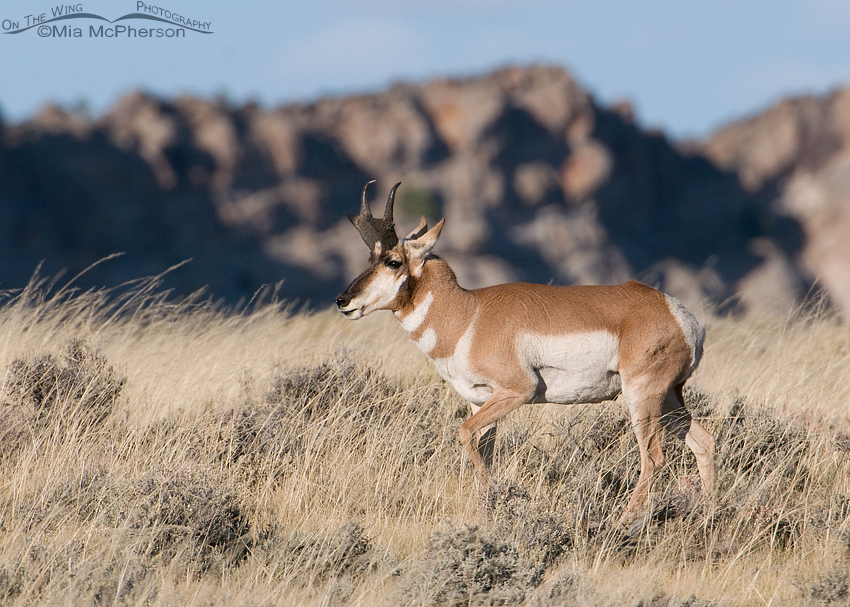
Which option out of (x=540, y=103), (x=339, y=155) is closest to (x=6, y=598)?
(x=339, y=155)

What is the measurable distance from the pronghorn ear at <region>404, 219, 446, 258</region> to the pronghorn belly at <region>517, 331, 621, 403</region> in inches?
40.8

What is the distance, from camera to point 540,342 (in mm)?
6219

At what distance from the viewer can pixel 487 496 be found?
6.05 metres

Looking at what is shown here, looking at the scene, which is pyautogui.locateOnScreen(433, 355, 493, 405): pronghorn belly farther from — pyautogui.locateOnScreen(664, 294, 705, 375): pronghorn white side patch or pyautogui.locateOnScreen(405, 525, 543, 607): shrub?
pyautogui.locateOnScreen(664, 294, 705, 375): pronghorn white side patch

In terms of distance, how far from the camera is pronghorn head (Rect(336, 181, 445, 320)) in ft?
21.2

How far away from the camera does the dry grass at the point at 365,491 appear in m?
5.11

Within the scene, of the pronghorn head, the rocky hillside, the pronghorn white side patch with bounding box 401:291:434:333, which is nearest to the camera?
Answer: the pronghorn head

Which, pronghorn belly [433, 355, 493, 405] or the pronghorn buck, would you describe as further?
pronghorn belly [433, 355, 493, 405]

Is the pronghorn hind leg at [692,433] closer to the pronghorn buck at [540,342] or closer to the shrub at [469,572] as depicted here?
the pronghorn buck at [540,342]

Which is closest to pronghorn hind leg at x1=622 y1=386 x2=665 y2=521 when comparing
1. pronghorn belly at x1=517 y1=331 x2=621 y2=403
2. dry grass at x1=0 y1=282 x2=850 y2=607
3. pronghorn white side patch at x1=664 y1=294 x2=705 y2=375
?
dry grass at x1=0 y1=282 x2=850 y2=607

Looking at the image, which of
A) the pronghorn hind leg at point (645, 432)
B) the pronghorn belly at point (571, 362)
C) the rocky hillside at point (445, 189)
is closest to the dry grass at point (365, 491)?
the pronghorn hind leg at point (645, 432)

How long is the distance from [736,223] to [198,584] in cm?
10869

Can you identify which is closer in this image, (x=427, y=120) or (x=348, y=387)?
(x=348, y=387)

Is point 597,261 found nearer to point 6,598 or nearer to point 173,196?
point 173,196
